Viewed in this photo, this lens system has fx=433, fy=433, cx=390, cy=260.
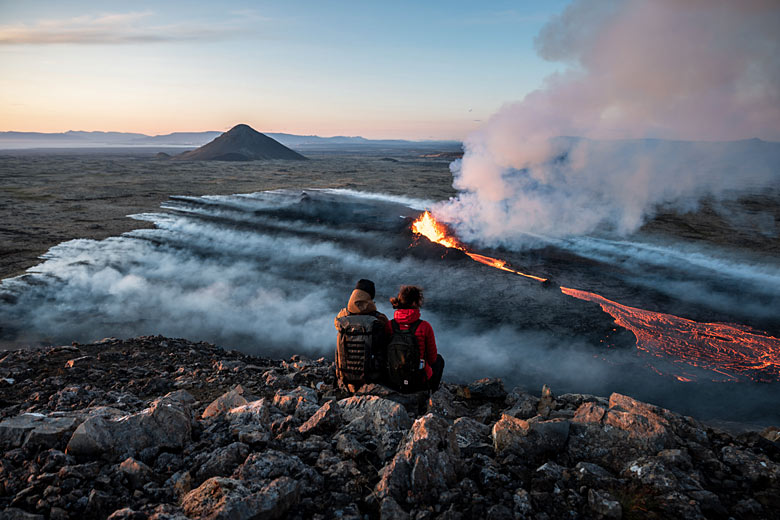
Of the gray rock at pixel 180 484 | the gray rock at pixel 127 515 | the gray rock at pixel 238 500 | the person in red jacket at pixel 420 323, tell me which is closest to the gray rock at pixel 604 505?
the person in red jacket at pixel 420 323

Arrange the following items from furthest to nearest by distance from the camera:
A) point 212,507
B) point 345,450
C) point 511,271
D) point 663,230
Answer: point 663,230, point 511,271, point 345,450, point 212,507

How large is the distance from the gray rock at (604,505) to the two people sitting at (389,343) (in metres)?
2.31

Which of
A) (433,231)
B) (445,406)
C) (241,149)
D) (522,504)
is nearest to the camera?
(522,504)

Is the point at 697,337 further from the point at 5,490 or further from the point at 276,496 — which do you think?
the point at 5,490

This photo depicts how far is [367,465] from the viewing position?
4074mm

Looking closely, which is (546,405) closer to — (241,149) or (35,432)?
(35,432)

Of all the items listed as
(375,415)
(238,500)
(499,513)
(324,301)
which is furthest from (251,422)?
(324,301)

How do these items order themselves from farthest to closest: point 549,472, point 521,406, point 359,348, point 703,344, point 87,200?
point 87,200
point 703,344
point 521,406
point 359,348
point 549,472

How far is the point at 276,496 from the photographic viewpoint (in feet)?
11.0

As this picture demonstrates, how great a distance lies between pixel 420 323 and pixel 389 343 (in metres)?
0.46

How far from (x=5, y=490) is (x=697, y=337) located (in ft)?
44.5

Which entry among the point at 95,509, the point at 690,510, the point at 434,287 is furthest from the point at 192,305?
the point at 690,510

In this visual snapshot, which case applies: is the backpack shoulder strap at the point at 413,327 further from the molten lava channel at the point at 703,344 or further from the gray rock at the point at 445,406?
the molten lava channel at the point at 703,344

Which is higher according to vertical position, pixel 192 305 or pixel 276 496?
pixel 276 496
